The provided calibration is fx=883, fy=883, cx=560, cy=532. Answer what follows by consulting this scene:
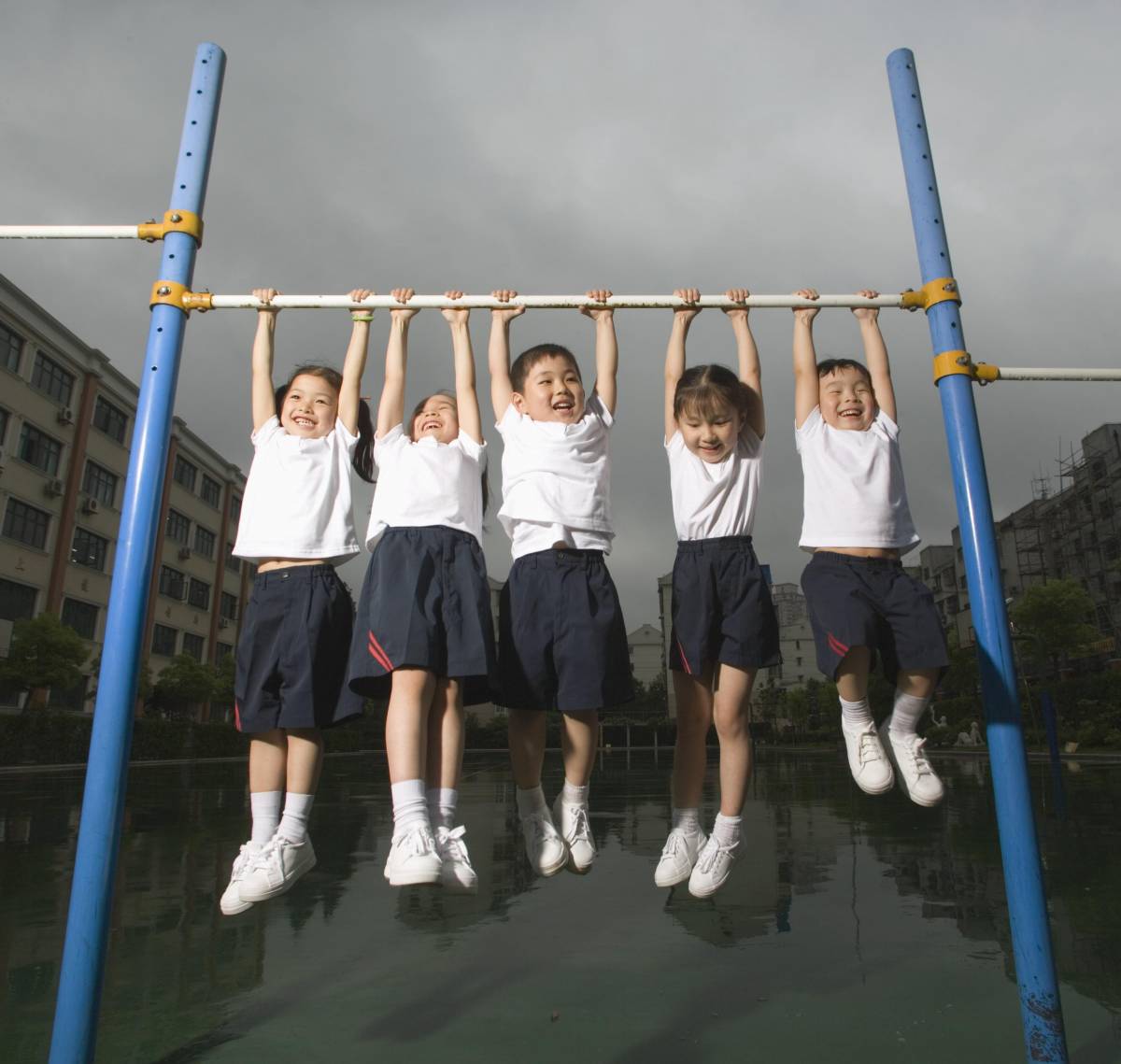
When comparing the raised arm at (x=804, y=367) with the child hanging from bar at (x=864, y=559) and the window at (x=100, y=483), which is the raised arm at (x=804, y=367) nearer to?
the child hanging from bar at (x=864, y=559)

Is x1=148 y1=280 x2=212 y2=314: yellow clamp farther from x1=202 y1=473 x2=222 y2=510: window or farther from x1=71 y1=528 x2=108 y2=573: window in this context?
x1=202 y1=473 x2=222 y2=510: window

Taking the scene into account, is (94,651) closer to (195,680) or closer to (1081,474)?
(195,680)

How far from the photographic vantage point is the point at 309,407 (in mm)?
4102

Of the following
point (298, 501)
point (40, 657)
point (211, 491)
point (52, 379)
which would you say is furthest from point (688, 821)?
point (211, 491)

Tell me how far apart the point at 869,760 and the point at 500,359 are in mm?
2360

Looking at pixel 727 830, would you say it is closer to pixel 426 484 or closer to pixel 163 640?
pixel 426 484

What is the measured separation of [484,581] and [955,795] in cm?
1565

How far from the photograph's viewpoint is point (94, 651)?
35.0 m

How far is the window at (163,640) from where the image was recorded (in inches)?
1575

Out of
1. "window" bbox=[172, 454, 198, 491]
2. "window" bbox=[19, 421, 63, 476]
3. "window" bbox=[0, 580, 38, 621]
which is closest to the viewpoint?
"window" bbox=[0, 580, 38, 621]

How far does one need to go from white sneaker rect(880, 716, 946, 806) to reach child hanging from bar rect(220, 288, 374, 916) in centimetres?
230

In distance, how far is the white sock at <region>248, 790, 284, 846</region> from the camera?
11.7 feet

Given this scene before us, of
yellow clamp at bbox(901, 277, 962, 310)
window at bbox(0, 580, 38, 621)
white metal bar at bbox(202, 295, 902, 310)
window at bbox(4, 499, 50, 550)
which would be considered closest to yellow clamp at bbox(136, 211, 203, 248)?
white metal bar at bbox(202, 295, 902, 310)

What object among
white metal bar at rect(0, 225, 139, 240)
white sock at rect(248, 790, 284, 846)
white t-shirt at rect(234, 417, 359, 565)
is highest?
white metal bar at rect(0, 225, 139, 240)
